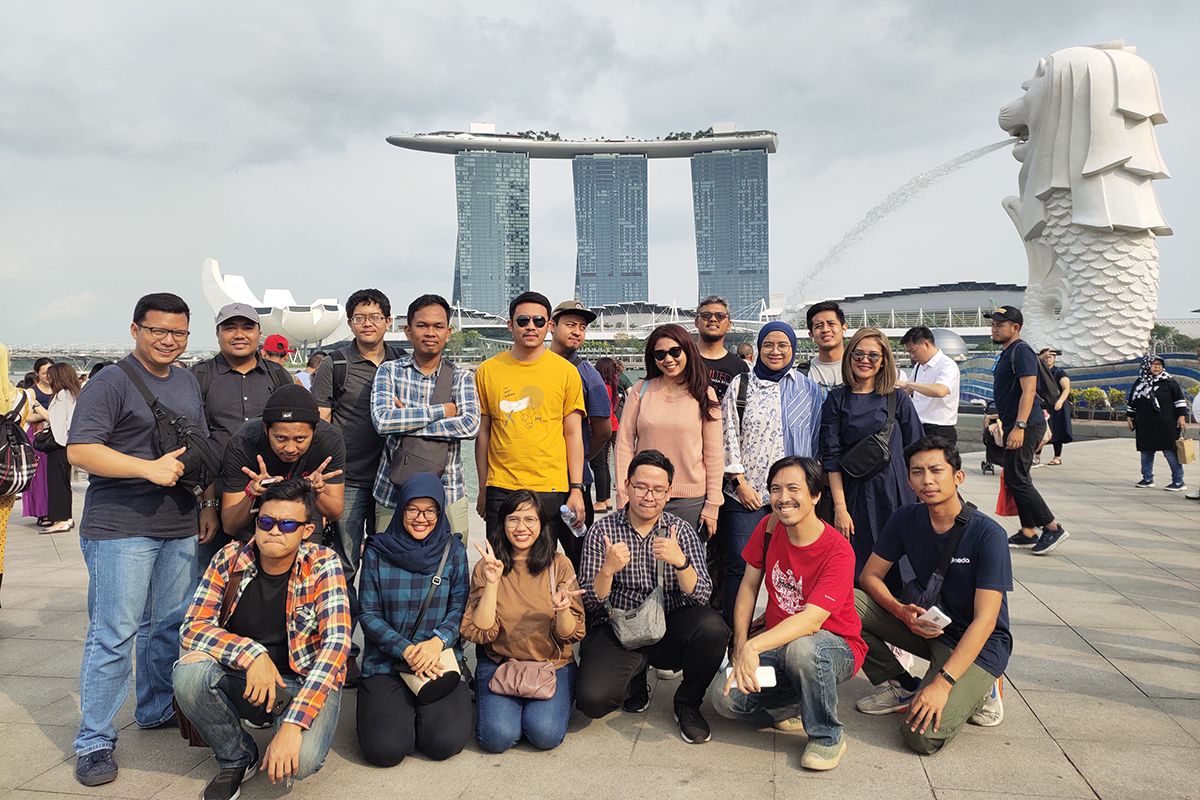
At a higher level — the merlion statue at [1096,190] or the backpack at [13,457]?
the merlion statue at [1096,190]

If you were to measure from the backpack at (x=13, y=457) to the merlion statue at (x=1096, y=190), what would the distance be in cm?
1880

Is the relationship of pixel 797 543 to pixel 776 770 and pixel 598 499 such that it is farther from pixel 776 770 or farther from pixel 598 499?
pixel 598 499

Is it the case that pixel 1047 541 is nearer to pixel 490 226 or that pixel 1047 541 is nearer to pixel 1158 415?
pixel 1158 415

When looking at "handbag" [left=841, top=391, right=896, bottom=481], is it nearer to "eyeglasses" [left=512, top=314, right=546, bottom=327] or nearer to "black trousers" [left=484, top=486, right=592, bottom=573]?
"black trousers" [left=484, top=486, right=592, bottom=573]

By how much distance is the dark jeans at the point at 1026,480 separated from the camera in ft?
16.1

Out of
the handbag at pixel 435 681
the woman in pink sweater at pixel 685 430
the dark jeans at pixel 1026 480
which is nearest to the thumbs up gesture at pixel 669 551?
the woman in pink sweater at pixel 685 430

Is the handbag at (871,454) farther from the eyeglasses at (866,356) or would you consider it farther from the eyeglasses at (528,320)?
the eyeglasses at (528,320)

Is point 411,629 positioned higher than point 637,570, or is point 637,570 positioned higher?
point 637,570

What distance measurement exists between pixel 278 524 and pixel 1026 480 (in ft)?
15.6

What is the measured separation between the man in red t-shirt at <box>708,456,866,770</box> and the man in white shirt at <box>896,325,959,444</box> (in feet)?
7.18

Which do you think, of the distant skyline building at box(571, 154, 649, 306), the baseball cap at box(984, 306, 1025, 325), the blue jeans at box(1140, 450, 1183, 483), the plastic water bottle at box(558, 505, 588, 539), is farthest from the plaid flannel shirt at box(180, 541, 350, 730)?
the distant skyline building at box(571, 154, 649, 306)

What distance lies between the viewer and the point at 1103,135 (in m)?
15.9

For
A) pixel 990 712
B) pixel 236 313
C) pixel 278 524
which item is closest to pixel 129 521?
pixel 278 524

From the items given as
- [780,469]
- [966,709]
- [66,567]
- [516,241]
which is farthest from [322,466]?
[516,241]
